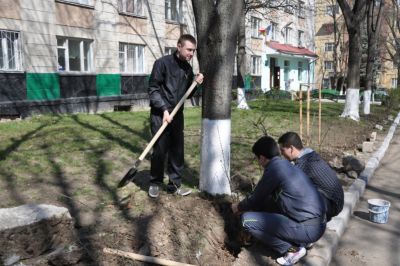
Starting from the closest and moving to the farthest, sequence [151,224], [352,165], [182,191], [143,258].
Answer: [143,258] → [151,224] → [182,191] → [352,165]

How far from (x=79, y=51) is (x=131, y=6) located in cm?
369

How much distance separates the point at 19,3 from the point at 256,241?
11726mm

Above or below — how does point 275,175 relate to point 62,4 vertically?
below

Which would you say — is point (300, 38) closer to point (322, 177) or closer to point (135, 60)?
point (135, 60)

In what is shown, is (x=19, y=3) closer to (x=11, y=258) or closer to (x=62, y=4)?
(x=62, y=4)

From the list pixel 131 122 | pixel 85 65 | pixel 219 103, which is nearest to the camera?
pixel 219 103

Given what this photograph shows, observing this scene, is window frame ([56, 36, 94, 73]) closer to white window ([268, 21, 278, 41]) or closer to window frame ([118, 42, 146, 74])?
window frame ([118, 42, 146, 74])

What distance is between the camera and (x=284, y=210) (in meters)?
3.35

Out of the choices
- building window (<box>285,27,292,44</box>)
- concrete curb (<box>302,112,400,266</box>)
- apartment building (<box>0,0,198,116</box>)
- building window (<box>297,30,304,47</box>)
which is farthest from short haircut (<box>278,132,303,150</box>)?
building window (<box>297,30,304,47</box>)

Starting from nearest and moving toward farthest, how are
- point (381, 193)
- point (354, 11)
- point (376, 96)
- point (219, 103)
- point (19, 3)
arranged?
point (219, 103), point (381, 193), point (19, 3), point (354, 11), point (376, 96)

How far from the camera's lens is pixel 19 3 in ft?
41.0

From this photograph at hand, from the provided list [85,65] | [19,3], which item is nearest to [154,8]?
[85,65]

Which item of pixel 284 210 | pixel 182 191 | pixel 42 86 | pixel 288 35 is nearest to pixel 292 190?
pixel 284 210

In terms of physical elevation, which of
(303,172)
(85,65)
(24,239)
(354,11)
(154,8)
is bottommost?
(24,239)
